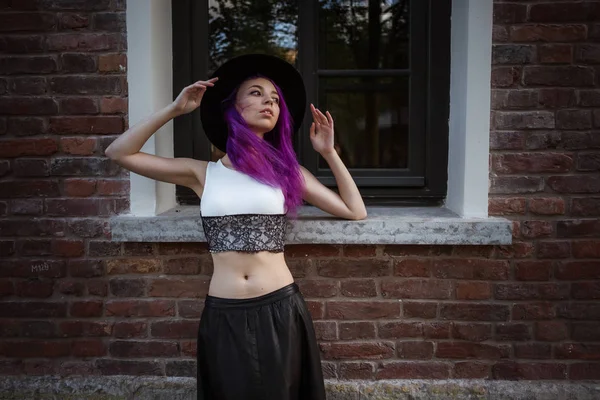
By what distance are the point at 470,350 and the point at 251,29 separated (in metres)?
2.18

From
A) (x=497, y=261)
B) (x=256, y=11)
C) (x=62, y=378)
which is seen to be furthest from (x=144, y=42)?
(x=497, y=261)

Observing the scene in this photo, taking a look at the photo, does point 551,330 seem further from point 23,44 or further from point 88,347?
point 23,44

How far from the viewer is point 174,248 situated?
257 cm

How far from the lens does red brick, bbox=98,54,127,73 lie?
2.52m

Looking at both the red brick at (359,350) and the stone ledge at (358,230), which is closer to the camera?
the stone ledge at (358,230)

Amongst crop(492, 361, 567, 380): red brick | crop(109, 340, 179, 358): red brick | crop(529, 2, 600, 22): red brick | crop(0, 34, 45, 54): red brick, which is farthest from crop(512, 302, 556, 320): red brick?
crop(0, 34, 45, 54): red brick

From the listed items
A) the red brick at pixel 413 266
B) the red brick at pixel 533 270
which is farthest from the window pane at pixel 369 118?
the red brick at pixel 533 270

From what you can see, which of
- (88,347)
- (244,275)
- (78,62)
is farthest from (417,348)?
(78,62)

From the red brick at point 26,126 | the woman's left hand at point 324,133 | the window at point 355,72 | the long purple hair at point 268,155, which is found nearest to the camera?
the long purple hair at point 268,155

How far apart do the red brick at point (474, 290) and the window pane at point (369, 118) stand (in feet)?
2.53

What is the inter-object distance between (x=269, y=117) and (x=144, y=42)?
2.88 feet

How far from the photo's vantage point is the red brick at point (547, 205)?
2510 millimetres

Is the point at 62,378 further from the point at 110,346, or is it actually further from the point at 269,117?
the point at 269,117

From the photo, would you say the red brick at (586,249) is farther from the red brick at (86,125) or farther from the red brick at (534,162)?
the red brick at (86,125)
